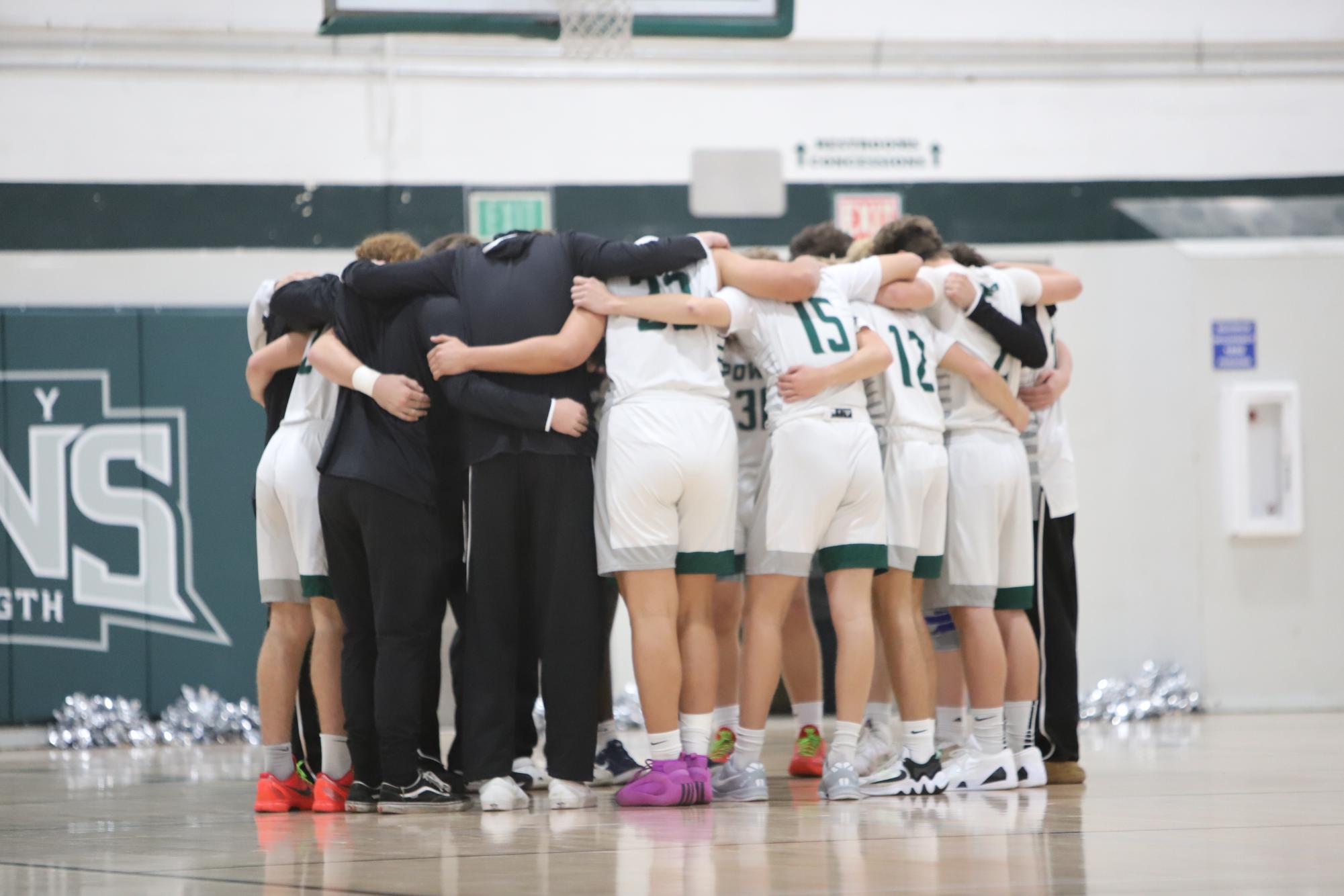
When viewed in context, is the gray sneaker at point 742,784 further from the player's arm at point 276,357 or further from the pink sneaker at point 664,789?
the player's arm at point 276,357

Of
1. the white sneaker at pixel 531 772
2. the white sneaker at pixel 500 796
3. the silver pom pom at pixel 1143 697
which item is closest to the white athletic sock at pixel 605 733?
the white sneaker at pixel 531 772

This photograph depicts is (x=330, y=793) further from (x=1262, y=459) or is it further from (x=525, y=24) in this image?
(x=1262, y=459)

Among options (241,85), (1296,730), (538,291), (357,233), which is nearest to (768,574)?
(538,291)

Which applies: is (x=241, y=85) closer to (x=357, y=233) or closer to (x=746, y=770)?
(x=357, y=233)

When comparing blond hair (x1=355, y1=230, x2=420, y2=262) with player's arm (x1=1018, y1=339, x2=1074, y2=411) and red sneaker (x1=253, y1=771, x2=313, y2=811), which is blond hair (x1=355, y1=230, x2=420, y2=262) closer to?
red sneaker (x1=253, y1=771, x2=313, y2=811)

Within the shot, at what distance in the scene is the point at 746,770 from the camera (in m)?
4.48

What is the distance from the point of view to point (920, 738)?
459 centimetres

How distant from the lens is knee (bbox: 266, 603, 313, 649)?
15.7 ft

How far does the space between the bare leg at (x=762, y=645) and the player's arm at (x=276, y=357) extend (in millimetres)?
1592

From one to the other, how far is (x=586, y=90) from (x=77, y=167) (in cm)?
283

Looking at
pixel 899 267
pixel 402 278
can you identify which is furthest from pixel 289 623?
pixel 899 267

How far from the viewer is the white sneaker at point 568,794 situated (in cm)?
431

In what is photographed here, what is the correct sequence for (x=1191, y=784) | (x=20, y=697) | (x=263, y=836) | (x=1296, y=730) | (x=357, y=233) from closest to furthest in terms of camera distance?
(x=263, y=836) < (x=1191, y=784) < (x=1296, y=730) < (x=20, y=697) < (x=357, y=233)

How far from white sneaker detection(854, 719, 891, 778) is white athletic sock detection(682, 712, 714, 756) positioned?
82 centimetres
